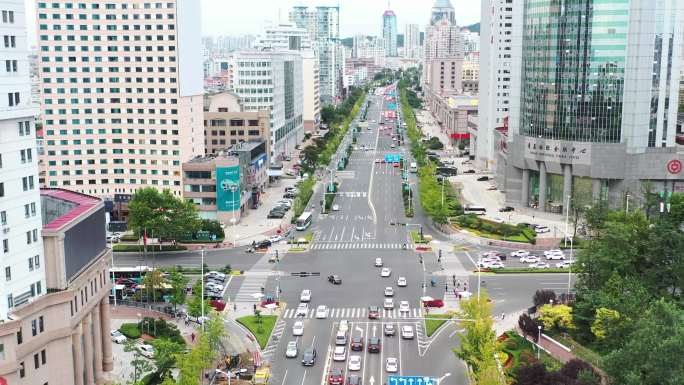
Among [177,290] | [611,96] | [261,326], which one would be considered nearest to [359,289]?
[261,326]

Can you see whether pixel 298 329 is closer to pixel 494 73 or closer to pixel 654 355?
pixel 654 355

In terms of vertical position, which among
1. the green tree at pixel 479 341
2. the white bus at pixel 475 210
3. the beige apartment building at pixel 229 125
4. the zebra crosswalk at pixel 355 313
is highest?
the beige apartment building at pixel 229 125

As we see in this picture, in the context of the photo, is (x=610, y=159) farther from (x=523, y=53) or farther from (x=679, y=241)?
(x=679, y=241)

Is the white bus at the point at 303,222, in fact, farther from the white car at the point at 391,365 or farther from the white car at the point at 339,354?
the white car at the point at 391,365

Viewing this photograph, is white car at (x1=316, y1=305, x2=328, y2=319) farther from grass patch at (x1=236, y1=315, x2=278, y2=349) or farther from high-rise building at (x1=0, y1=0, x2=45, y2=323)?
high-rise building at (x1=0, y1=0, x2=45, y2=323)

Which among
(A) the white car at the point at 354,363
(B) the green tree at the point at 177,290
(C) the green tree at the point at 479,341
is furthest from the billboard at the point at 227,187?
(C) the green tree at the point at 479,341
